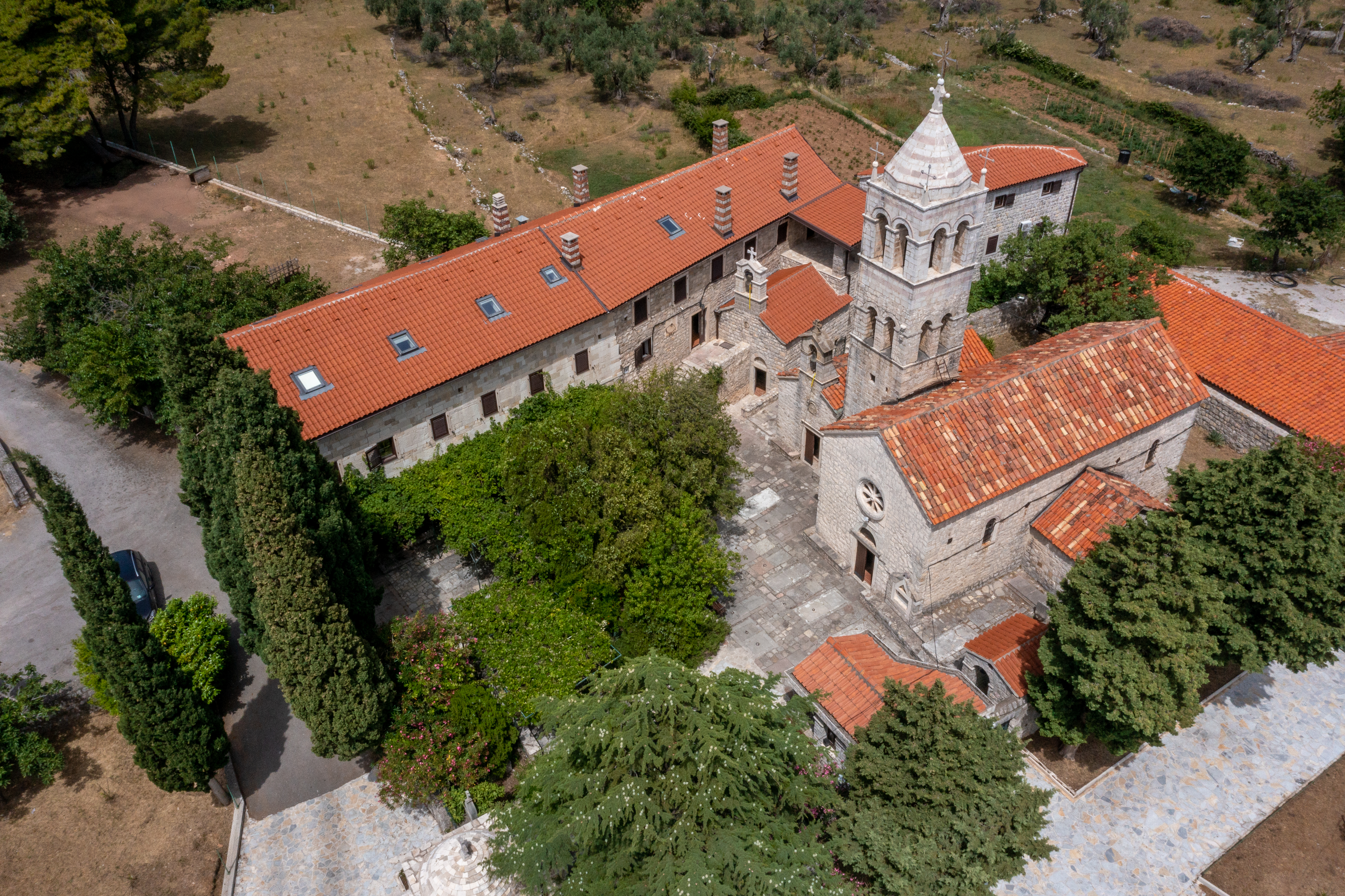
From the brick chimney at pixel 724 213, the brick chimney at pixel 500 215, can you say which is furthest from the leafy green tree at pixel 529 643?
the brick chimney at pixel 724 213

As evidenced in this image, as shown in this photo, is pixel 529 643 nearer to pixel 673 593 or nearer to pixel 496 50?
pixel 673 593

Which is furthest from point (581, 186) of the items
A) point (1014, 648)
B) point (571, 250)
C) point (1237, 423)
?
point (1237, 423)

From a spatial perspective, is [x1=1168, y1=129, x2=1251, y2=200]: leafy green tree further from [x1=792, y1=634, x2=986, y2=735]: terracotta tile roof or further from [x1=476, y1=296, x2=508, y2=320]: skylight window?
[x1=476, y1=296, x2=508, y2=320]: skylight window

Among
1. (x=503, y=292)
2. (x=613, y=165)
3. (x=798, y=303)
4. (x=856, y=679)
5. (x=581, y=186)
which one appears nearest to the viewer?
(x=856, y=679)

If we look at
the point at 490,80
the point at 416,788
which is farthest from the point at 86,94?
the point at 416,788

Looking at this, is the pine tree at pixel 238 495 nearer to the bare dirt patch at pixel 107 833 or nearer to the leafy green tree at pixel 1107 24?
the bare dirt patch at pixel 107 833
